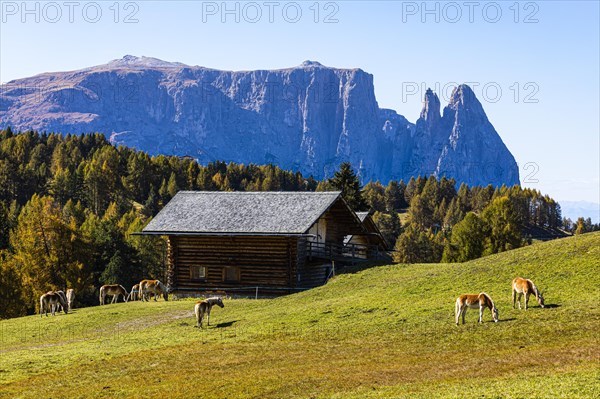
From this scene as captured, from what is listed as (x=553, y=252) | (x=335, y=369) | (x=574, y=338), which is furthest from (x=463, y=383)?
(x=553, y=252)

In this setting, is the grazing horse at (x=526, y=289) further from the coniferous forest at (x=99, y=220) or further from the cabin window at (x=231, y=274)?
the coniferous forest at (x=99, y=220)

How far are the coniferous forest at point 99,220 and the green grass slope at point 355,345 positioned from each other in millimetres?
20540

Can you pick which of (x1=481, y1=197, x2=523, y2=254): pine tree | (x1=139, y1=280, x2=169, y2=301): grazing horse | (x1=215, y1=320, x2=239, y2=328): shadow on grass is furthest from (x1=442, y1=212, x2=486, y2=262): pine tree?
(x1=215, y1=320, x2=239, y2=328): shadow on grass

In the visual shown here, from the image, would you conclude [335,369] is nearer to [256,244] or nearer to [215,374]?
[215,374]

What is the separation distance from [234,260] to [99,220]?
6932cm

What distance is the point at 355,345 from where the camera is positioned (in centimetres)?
2808

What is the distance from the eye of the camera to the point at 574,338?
24953 millimetres

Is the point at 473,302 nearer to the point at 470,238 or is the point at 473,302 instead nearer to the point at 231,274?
the point at 231,274

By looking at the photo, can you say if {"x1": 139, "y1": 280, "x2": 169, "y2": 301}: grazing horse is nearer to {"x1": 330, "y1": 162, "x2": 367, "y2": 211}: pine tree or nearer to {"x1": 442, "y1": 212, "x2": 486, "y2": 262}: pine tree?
{"x1": 330, "y1": 162, "x2": 367, "y2": 211}: pine tree

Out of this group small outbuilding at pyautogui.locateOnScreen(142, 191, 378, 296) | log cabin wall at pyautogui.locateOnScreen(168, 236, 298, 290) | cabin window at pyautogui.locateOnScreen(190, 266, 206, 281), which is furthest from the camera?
cabin window at pyautogui.locateOnScreen(190, 266, 206, 281)

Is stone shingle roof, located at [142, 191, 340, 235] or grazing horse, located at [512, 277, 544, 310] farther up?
stone shingle roof, located at [142, 191, 340, 235]

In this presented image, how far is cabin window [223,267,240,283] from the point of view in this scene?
5484 cm

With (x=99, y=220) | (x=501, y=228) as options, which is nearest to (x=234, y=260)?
(x=501, y=228)

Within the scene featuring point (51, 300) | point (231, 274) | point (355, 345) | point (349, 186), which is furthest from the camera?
point (349, 186)
